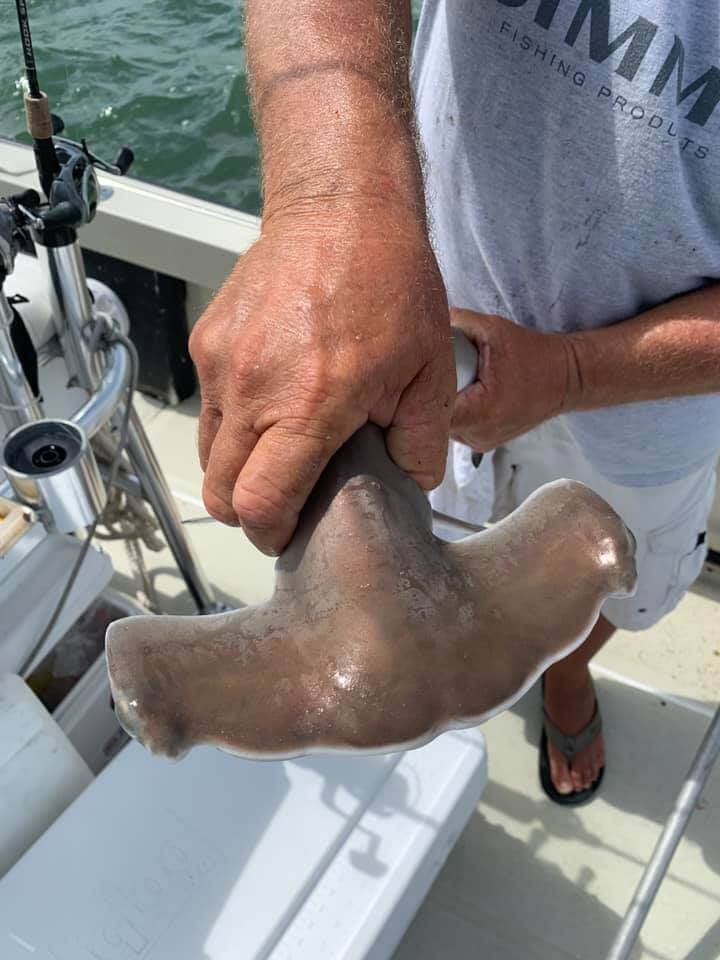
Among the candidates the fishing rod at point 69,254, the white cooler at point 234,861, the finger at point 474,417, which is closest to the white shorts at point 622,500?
the finger at point 474,417

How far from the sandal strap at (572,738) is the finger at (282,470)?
4.91 feet

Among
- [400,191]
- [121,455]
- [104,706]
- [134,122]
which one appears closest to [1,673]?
[104,706]

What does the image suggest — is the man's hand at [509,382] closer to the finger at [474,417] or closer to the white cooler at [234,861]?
the finger at [474,417]

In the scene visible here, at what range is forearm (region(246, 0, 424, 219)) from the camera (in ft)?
2.74

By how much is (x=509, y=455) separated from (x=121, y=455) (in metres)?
0.79

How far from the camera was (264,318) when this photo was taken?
75 centimetres

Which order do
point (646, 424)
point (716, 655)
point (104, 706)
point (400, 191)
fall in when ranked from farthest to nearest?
point (716, 655) → point (104, 706) → point (646, 424) → point (400, 191)

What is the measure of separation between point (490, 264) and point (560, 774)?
123cm

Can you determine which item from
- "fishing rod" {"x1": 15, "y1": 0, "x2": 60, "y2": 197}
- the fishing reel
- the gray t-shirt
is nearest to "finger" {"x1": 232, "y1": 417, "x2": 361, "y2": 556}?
the gray t-shirt

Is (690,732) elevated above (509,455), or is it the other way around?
(509,455)

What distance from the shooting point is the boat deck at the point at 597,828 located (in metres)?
1.80

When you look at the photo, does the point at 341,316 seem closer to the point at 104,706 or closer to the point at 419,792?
the point at 419,792

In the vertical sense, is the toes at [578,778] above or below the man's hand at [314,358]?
below

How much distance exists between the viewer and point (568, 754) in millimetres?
2021
